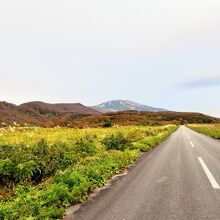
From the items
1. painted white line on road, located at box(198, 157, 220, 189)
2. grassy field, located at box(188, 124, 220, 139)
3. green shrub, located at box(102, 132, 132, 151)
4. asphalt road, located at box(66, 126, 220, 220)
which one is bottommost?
asphalt road, located at box(66, 126, 220, 220)

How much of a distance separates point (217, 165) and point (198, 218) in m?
8.31

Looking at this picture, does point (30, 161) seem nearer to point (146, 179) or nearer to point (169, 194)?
point (146, 179)

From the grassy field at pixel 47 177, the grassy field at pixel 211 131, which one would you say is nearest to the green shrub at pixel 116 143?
the grassy field at pixel 47 177

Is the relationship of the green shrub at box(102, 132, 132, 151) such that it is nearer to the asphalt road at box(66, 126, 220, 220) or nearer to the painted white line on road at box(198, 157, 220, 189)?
the painted white line on road at box(198, 157, 220, 189)

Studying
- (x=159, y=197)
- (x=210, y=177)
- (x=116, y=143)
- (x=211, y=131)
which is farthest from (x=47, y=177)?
(x=211, y=131)

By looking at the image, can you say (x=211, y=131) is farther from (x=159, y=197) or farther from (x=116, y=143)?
(x=159, y=197)

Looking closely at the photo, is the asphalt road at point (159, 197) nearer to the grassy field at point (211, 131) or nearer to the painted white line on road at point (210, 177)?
the painted white line on road at point (210, 177)

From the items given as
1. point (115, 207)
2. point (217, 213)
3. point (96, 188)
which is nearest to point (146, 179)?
point (96, 188)

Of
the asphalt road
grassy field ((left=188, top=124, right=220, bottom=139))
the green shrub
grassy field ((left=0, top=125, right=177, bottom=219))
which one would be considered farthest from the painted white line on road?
grassy field ((left=188, top=124, right=220, bottom=139))

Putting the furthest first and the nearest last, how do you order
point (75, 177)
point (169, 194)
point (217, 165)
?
1. point (217, 165)
2. point (75, 177)
3. point (169, 194)

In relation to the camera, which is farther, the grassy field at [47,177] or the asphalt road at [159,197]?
the grassy field at [47,177]

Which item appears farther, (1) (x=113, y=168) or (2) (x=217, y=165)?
(2) (x=217, y=165)

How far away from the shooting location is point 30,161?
Answer: 11641 mm

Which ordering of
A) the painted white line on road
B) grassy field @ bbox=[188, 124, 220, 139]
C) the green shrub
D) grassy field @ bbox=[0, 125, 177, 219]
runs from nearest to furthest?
1. grassy field @ bbox=[0, 125, 177, 219]
2. the painted white line on road
3. the green shrub
4. grassy field @ bbox=[188, 124, 220, 139]
